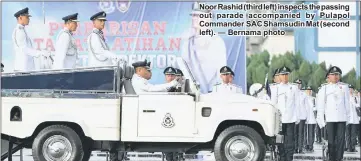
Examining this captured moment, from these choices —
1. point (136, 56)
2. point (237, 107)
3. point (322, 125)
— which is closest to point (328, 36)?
point (136, 56)

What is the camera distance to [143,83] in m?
8.41

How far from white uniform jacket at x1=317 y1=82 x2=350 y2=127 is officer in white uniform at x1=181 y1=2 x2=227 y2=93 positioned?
443cm

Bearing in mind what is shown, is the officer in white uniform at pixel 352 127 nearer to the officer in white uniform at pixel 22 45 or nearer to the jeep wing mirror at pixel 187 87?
the officer in white uniform at pixel 22 45

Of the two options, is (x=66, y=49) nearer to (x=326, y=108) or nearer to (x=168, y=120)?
(x=168, y=120)

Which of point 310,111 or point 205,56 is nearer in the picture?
point 310,111

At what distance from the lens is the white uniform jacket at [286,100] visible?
10617 millimetres

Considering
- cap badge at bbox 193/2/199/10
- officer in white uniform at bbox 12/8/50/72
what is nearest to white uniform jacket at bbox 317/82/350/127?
officer in white uniform at bbox 12/8/50/72

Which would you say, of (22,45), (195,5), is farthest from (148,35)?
(22,45)

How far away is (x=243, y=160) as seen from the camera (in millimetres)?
8023

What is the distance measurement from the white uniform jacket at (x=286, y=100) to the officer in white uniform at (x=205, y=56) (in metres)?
4.05

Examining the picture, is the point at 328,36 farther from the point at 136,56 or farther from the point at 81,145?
the point at 81,145

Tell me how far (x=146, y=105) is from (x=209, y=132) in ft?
2.70

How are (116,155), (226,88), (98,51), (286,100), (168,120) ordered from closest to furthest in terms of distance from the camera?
1. (168,120)
2. (116,155)
3. (98,51)
4. (286,100)
5. (226,88)

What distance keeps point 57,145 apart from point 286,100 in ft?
13.6
